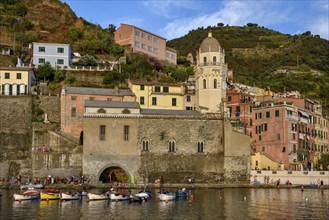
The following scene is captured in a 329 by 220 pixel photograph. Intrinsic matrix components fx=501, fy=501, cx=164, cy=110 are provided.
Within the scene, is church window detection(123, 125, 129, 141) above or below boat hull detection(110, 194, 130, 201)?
above

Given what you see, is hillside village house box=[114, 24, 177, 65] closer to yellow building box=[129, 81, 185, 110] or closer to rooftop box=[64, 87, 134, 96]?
yellow building box=[129, 81, 185, 110]

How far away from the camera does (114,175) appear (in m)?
66.4

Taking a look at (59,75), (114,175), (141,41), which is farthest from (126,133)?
(141,41)

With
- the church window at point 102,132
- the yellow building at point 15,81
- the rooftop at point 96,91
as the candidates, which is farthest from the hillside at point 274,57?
the yellow building at point 15,81

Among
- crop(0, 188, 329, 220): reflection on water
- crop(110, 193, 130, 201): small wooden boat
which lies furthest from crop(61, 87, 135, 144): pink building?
crop(110, 193, 130, 201): small wooden boat

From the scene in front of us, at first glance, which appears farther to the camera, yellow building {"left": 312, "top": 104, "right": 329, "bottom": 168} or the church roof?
yellow building {"left": 312, "top": 104, "right": 329, "bottom": 168}

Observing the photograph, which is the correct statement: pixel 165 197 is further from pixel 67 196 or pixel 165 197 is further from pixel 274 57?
pixel 274 57

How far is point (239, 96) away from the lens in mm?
78938

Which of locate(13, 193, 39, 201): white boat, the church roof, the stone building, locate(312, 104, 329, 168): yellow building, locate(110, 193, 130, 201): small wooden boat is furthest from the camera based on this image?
locate(312, 104, 329, 168): yellow building

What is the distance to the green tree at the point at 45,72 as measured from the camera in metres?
81.4

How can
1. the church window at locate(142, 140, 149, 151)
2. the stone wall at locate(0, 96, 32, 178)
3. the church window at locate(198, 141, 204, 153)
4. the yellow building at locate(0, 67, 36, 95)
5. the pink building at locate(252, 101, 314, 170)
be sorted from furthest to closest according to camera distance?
the yellow building at locate(0, 67, 36, 95)
the pink building at locate(252, 101, 314, 170)
the church window at locate(198, 141, 204, 153)
the church window at locate(142, 140, 149, 151)
the stone wall at locate(0, 96, 32, 178)

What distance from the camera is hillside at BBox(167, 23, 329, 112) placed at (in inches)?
4419

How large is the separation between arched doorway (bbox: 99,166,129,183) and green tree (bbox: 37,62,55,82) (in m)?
24.1

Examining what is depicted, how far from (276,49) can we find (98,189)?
116922 mm
